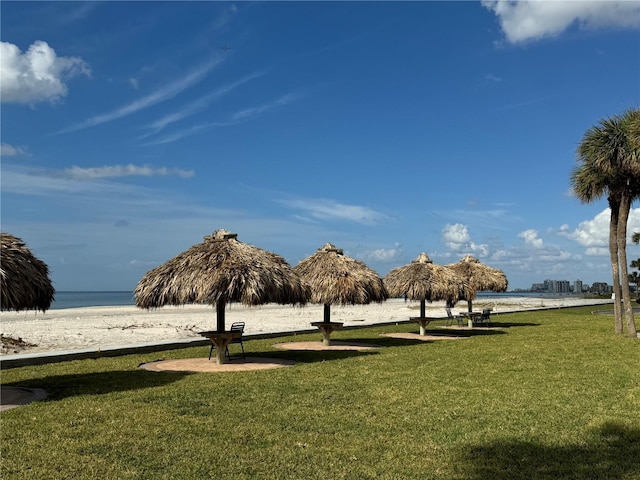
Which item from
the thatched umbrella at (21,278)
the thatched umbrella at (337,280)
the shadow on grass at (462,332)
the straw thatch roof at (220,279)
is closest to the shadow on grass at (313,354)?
the thatched umbrella at (337,280)

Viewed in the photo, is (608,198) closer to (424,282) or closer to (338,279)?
(424,282)

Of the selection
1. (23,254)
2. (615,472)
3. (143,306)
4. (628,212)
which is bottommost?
(615,472)

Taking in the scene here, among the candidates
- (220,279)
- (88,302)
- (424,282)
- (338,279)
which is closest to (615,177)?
(424,282)

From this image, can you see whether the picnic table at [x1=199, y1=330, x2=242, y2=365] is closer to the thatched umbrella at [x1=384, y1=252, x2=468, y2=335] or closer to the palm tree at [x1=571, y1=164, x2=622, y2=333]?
the thatched umbrella at [x1=384, y1=252, x2=468, y2=335]

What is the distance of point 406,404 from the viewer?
750 centimetres

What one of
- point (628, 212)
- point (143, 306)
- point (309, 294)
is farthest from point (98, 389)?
point (628, 212)

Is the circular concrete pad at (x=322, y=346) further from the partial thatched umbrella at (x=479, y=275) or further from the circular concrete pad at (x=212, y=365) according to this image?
the partial thatched umbrella at (x=479, y=275)

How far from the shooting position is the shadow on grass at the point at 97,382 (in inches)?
331

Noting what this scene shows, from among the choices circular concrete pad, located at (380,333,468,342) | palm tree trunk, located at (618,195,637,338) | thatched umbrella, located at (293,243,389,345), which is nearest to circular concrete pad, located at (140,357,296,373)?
thatched umbrella, located at (293,243,389,345)

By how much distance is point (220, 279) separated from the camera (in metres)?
11.1

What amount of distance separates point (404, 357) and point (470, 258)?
1578 centimetres

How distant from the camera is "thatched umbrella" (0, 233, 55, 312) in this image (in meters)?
7.81

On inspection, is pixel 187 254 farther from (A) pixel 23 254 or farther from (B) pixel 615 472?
(B) pixel 615 472

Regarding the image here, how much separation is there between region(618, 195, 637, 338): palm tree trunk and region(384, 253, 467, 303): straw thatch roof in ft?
16.5
